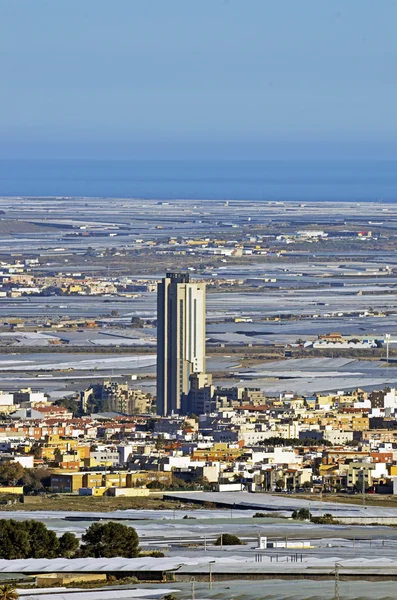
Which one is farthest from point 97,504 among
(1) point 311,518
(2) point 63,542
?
(2) point 63,542

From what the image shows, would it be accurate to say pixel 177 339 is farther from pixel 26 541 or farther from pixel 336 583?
pixel 336 583

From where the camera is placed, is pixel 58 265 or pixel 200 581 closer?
pixel 200 581

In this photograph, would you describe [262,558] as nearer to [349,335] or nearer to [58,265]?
[349,335]

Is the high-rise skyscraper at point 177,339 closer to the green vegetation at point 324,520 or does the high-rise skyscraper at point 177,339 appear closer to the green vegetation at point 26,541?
the green vegetation at point 324,520

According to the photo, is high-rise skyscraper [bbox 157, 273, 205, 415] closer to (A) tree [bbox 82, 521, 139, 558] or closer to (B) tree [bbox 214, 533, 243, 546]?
(B) tree [bbox 214, 533, 243, 546]

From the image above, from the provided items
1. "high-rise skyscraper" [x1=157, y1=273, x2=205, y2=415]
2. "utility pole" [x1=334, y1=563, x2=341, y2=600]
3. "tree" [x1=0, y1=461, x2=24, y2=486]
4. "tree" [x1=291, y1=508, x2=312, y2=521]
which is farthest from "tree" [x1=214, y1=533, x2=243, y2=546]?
"high-rise skyscraper" [x1=157, y1=273, x2=205, y2=415]

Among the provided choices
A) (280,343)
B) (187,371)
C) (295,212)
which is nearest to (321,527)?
(187,371)
